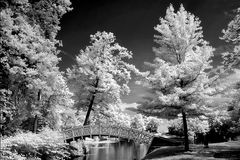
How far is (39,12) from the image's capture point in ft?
36.1

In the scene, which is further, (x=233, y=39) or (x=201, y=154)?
(x=201, y=154)

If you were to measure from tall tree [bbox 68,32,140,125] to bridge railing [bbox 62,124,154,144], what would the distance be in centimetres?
166

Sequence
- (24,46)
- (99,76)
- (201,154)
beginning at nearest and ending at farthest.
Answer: (24,46), (201,154), (99,76)

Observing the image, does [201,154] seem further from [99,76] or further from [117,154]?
[117,154]

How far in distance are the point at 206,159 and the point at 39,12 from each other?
36.9 ft

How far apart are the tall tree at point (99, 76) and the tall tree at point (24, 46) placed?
11.8 metres

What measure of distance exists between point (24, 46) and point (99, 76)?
1454 centimetres

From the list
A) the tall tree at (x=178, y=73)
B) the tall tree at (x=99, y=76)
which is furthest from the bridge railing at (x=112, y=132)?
the tall tree at (x=178, y=73)

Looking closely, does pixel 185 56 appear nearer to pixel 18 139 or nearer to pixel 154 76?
pixel 154 76

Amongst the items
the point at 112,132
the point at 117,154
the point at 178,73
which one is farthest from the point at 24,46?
the point at 117,154

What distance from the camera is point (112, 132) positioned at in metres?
24.8

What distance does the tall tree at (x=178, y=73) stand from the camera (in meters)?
13.5

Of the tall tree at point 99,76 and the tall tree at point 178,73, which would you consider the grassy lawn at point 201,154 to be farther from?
the tall tree at point 99,76

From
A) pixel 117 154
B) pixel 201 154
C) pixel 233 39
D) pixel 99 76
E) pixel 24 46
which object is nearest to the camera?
pixel 24 46
